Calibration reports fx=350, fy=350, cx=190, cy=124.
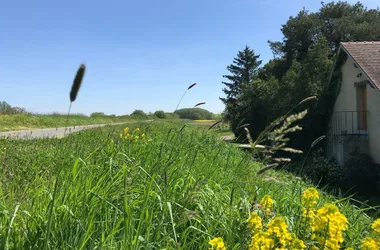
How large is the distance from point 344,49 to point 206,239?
16074mm

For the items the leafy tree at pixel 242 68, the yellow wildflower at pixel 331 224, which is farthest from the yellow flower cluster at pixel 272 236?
the leafy tree at pixel 242 68

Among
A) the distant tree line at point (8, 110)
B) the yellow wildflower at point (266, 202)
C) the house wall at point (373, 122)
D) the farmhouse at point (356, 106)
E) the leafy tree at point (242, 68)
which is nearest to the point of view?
the yellow wildflower at point (266, 202)

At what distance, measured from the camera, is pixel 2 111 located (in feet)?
93.1

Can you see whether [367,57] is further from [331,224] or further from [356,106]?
[331,224]

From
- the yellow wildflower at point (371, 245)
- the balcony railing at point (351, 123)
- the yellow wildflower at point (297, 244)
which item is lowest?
the yellow wildflower at point (371, 245)

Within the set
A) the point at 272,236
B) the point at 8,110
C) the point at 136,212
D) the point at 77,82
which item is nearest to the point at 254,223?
the point at 272,236

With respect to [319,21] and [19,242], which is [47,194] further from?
[319,21]

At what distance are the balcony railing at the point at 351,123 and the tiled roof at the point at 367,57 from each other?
2000mm

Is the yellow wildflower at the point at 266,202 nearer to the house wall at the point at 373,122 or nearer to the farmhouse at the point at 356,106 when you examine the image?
the farmhouse at the point at 356,106

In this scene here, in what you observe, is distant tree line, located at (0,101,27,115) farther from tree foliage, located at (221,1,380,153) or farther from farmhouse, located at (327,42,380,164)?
farmhouse, located at (327,42,380,164)

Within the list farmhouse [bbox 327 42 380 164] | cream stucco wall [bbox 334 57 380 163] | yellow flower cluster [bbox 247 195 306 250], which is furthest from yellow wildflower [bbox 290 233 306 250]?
cream stucco wall [bbox 334 57 380 163]

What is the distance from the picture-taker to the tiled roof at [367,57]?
1403 centimetres

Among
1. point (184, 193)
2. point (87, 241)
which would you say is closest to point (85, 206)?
point (87, 241)

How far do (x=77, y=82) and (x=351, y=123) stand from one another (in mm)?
16523
